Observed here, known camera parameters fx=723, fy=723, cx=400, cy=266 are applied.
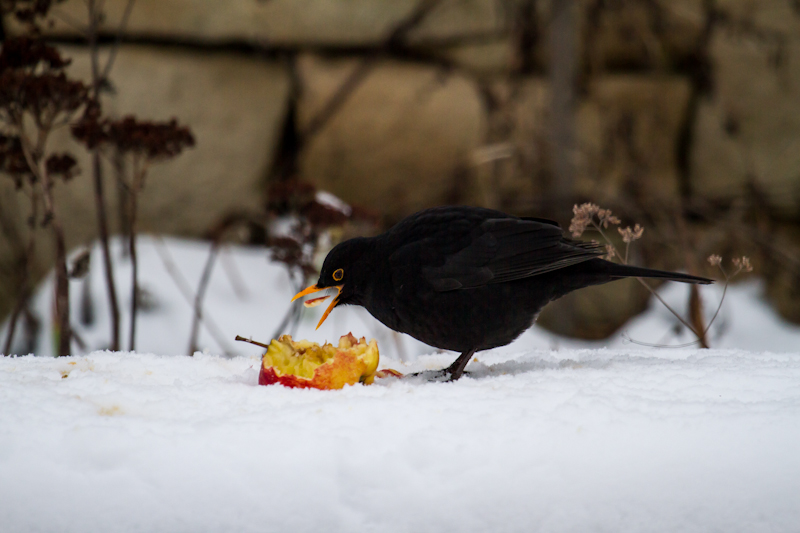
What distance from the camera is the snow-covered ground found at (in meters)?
1.16

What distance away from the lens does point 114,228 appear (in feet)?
16.6

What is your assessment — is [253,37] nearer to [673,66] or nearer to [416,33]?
[416,33]

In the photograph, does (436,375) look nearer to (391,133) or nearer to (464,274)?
(464,274)

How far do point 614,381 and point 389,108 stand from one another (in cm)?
395

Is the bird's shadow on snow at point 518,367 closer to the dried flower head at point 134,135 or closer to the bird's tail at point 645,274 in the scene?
the bird's tail at point 645,274

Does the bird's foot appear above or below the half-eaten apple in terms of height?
below

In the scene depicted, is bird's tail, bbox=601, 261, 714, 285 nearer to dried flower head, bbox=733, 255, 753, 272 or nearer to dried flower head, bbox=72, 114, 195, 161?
dried flower head, bbox=733, 255, 753, 272

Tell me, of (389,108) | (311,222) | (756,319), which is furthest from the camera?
(389,108)

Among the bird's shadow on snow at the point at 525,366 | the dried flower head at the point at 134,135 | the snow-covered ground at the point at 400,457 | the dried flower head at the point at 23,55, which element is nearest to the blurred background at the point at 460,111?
the dried flower head at the point at 134,135

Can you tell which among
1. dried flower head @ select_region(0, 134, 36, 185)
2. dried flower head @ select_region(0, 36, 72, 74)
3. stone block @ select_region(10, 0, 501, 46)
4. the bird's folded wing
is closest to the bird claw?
the bird's folded wing

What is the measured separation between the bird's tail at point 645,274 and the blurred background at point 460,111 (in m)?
2.41

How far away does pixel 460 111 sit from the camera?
5.40 m

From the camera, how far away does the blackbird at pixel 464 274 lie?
6.61 ft

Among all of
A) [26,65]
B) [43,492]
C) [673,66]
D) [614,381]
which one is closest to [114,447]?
[43,492]
